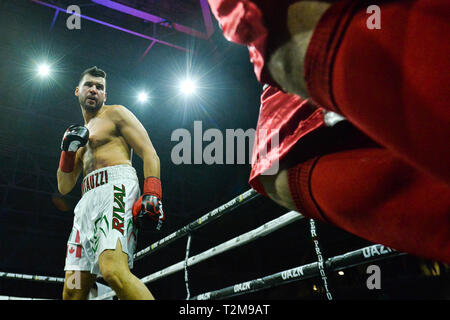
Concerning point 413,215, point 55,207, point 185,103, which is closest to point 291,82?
point 413,215

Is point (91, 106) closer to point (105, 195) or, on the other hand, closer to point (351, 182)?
point (105, 195)

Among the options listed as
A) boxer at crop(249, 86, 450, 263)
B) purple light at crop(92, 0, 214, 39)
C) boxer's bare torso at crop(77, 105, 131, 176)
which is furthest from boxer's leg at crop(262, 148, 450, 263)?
purple light at crop(92, 0, 214, 39)

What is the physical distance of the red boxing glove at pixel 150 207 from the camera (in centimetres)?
176

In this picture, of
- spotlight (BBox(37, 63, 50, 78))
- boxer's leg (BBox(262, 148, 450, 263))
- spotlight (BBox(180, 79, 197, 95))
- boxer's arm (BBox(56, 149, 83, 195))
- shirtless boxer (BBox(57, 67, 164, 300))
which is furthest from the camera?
spotlight (BBox(180, 79, 197, 95))

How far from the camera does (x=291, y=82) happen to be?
0.46m

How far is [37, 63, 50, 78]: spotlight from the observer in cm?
658

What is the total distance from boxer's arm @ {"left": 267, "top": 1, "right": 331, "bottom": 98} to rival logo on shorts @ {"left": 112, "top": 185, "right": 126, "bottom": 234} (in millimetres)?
1486

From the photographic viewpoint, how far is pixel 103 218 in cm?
179

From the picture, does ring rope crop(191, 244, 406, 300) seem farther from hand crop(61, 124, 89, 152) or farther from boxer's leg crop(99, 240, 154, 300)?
hand crop(61, 124, 89, 152)

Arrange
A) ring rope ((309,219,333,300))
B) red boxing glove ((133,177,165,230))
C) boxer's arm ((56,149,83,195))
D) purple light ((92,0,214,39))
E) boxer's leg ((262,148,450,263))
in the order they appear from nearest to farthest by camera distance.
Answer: boxer's leg ((262,148,450,263)) < ring rope ((309,219,333,300)) < red boxing glove ((133,177,165,230)) < boxer's arm ((56,149,83,195)) < purple light ((92,0,214,39))

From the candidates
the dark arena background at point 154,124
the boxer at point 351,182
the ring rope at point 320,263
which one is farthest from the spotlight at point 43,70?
the boxer at point 351,182

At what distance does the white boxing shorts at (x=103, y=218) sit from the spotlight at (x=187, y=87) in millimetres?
5360

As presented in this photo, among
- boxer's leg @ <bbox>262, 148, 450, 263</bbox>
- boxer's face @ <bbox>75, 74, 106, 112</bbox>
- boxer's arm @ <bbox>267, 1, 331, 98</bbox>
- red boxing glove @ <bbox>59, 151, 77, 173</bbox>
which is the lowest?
boxer's leg @ <bbox>262, 148, 450, 263</bbox>

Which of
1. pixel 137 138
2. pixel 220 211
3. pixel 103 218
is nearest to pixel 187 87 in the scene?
pixel 137 138
